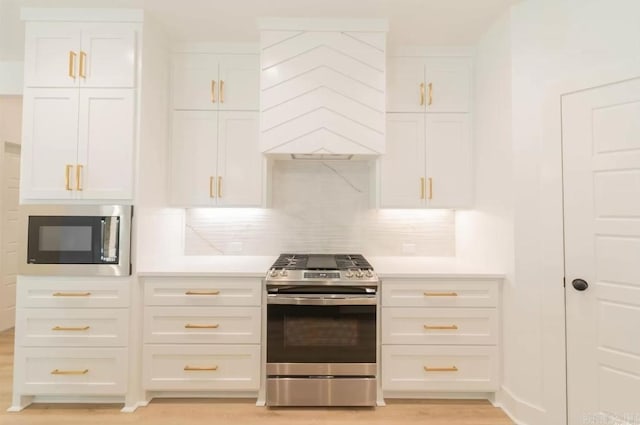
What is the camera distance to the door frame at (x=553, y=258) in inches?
74.7

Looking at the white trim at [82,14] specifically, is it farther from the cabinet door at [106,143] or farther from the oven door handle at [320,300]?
the oven door handle at [320,300]

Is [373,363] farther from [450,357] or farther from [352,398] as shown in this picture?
[450,357]

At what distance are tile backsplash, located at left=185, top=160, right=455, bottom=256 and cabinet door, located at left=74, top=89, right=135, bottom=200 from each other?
2.64 ft

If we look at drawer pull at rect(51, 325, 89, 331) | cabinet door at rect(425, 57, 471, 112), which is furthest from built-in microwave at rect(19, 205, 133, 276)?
cabinet door at rect(425, 57, 471, 112)

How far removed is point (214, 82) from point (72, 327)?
6.74 ft

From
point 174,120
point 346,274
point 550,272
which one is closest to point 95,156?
point 174,120

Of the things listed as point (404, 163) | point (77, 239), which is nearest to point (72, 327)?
point (77, 239)

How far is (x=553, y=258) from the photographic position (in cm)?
192

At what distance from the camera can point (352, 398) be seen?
6.81 feet

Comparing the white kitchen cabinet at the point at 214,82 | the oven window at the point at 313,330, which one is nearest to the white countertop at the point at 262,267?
the oven window at the point at 313,330

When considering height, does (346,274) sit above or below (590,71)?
below

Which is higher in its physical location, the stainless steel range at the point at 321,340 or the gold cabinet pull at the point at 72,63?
the gold cabinet pull at the point at 72,63

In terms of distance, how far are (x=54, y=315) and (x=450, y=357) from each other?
2.69 meters

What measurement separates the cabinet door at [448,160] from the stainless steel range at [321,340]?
40.3 inches
